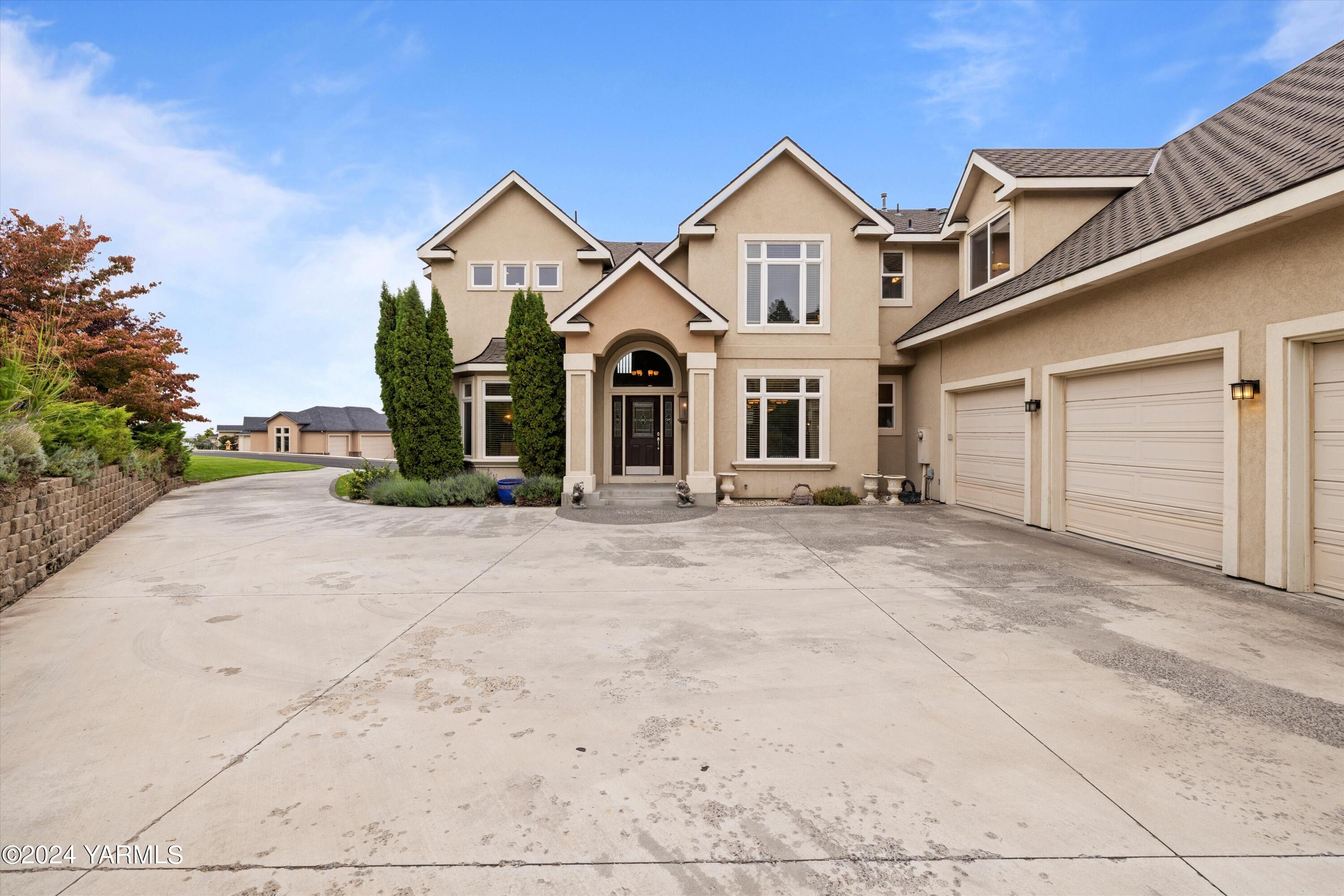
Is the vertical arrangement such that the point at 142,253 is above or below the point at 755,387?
above

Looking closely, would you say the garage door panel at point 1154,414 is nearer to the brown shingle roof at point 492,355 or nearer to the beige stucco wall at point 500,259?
the beige stucco wall at point 500,259

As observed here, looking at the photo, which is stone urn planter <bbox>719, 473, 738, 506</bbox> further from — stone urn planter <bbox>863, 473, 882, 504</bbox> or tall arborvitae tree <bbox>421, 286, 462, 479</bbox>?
tall arborvitae tree <bbox>421, 286, 462, 479</bbox>

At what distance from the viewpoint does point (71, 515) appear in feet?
24.7

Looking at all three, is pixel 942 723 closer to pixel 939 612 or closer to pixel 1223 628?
pixel 939 612

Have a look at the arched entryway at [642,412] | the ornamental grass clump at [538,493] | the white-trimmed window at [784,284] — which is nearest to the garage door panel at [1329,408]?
the white-trimmed window at [784,284]

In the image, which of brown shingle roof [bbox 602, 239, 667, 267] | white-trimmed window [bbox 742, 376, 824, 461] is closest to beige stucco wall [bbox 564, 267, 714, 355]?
white-trimmed window [bbox 742, 376, 824, 461]

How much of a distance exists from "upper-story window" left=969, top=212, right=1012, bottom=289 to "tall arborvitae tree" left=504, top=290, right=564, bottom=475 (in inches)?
382

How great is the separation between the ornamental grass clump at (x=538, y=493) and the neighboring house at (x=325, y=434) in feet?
168

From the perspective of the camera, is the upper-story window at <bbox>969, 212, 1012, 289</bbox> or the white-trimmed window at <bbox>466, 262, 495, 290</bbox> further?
the white-trimmed window at <bbox>466, 262, 495, 290</bbox>

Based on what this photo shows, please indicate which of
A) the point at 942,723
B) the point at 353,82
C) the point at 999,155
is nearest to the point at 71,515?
the point at 942,723

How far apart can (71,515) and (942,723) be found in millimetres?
10594

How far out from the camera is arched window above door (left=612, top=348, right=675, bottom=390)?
14.1 meters

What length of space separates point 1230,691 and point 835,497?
9161 millimetres

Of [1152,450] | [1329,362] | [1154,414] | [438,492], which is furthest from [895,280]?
[438,492]
